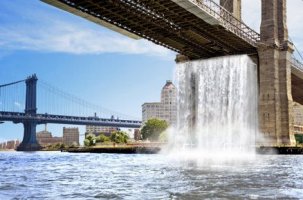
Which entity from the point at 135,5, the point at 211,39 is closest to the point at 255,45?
the point at 211,39

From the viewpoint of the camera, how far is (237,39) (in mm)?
47000

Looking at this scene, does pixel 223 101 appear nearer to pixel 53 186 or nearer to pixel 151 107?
pixel 53 186

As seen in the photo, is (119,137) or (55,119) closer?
(119,137)

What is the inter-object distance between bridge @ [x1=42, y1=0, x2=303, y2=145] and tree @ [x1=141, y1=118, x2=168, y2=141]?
38.9 metres

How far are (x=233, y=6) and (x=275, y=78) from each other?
10.6m

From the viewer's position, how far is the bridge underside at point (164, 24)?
35281mm

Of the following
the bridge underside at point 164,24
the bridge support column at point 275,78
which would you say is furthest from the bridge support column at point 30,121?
the bridge support column at point 275,78

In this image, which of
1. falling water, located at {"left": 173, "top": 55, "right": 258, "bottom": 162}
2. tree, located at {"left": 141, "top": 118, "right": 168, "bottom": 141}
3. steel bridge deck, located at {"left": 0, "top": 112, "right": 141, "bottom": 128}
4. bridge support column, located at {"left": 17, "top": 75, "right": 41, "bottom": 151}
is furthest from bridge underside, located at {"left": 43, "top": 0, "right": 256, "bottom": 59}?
bridge support column, located at {"left": 17, "top": 75, "right": 41, "bottom": 151}

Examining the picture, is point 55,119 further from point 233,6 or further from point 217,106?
point 233,6

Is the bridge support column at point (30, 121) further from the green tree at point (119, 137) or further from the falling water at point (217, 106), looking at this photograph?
the falling water at point (217, 106)

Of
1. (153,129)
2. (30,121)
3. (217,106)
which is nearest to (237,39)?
(217,106)

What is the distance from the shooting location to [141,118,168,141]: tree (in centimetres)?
9519

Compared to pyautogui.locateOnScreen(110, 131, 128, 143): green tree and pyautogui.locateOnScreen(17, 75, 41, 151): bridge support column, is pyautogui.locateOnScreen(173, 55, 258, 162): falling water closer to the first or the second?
pyautogui.locateOnScreen(110, 131, 128, 143): green tree

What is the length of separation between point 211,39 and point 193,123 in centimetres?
1287
